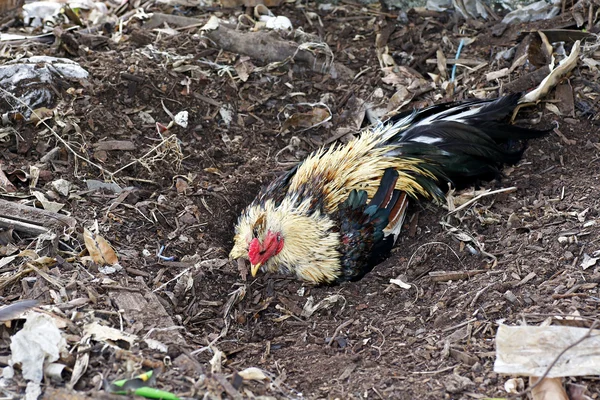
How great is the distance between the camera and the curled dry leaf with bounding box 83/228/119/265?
420 cm

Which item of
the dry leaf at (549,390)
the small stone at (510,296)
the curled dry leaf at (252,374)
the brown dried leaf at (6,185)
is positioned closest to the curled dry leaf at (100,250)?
the brown dried leaf at (6,185)

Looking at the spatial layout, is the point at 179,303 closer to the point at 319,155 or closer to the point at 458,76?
the point at 319,155

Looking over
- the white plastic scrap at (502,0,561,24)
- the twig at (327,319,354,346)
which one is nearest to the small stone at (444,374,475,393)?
the twig at (327,319,354,346)

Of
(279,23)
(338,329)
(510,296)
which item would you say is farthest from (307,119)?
(510,296)

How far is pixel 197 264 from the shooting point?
452 centimetres

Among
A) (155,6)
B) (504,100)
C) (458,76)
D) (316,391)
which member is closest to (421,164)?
(504,100)

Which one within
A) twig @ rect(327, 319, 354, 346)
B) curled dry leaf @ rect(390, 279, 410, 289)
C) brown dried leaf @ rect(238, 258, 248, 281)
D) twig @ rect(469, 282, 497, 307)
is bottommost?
brown dried leaf @ rect(238, 258, 248, 281)

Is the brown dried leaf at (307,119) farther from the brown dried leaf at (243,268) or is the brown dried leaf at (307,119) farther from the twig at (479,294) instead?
the twig at (479,294)

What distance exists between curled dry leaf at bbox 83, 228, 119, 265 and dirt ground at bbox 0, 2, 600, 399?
0.29 feet

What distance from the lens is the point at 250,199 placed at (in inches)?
212

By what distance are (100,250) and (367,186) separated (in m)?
1.93

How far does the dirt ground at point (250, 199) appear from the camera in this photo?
3.54m

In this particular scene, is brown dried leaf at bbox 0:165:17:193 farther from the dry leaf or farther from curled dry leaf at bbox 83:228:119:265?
the dry leaf

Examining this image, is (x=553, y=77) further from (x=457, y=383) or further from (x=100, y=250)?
(x=100, y=250)
